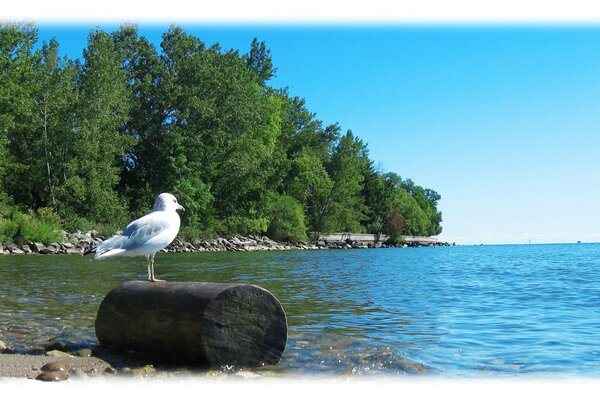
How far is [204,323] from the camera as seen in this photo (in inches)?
247

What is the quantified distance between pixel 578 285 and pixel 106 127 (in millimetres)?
36147

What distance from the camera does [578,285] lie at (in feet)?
66.7

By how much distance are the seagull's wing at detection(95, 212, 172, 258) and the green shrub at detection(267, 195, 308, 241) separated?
187 ft

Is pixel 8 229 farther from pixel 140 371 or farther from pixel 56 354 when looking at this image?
pixel 140 371

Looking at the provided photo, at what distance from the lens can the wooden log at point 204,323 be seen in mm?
6312

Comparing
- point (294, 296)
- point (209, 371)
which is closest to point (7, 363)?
point (209, 371)

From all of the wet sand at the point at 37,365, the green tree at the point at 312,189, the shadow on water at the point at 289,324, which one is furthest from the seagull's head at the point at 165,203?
the green tree at the point at 312,189

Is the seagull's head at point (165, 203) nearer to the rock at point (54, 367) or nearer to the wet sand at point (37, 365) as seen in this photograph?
the wet sand at point (37, 365)

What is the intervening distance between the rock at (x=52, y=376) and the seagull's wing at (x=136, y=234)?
2.15m

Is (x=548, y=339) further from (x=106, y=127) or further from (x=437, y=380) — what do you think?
(x=106, y=127)

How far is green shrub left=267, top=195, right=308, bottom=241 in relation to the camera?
219ft

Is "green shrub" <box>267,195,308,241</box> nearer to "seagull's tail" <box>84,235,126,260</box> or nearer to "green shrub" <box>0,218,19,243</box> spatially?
"green shrub" <box>0,218,19,243</box>

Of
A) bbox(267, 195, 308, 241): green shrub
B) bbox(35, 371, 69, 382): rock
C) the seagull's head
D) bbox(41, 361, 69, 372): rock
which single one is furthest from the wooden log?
bbox(267, 195, 308, 241): green shrub

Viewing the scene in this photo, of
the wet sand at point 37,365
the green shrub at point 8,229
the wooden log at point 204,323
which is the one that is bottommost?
the wet sand at point 37,365
